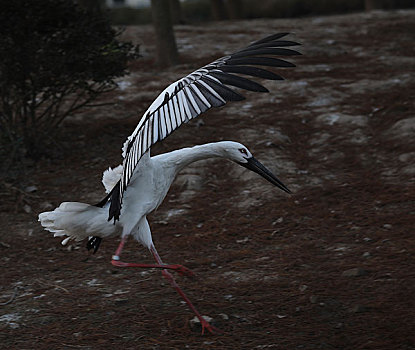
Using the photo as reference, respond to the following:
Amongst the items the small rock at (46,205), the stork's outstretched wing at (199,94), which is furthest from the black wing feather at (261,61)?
the small rock at (46,205)

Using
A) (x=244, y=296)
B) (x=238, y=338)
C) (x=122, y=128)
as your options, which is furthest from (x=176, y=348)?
(x=122, y=128)

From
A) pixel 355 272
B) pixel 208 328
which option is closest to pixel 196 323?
pixel 208 328

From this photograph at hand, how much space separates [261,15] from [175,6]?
23.4ft

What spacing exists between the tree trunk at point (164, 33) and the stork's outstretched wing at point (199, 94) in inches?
289

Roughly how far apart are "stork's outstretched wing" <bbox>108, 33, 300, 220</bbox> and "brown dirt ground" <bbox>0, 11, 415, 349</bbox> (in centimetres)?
116

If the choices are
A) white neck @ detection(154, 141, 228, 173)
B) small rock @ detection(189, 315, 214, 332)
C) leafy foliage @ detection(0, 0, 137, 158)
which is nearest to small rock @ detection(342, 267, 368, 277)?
small rock @ detection(189, 315, 214, 332)

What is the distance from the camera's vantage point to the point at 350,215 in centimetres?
573

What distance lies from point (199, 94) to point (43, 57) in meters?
4.24

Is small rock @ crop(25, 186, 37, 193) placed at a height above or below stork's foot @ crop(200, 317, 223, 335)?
above

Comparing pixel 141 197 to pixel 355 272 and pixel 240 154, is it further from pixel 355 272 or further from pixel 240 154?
pixel 355 272

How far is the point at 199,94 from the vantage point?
133 inches

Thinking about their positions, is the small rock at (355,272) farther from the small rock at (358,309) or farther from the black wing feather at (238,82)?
the black wing feather at (238,82)

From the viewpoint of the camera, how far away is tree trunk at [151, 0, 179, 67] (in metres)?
10.7

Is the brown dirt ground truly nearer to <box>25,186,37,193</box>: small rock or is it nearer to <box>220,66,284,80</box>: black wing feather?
<box>25,186,37,193</box>: small rock
